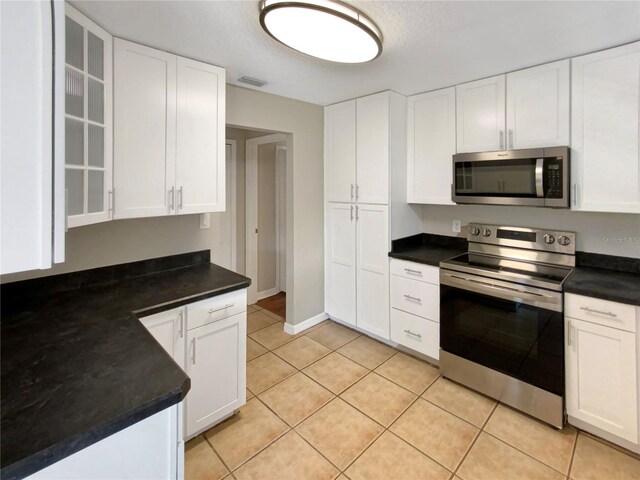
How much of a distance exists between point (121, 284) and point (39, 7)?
1.70 metres

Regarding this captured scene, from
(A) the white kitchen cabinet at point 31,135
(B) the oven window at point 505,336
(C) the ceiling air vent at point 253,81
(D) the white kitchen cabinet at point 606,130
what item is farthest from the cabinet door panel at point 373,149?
(A) the white kitchen cabinet at point 31,135

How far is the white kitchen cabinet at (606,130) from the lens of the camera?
1919 mm

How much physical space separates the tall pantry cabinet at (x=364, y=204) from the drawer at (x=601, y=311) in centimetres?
137

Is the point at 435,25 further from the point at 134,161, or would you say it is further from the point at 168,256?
the point at 168,256

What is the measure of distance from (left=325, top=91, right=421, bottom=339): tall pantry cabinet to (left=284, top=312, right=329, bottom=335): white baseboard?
16 cm

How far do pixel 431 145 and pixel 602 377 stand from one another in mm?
2003

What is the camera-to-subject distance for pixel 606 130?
2.00 meters

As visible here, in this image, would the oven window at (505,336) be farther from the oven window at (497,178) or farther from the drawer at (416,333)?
the oven window at (497,178)

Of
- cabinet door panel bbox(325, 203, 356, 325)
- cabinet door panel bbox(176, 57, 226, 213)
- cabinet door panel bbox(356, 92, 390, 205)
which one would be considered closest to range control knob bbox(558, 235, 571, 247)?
cabinet door panel bbox(356, 92, 390, 205)

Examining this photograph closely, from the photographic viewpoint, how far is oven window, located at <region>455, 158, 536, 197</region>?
2264 mm

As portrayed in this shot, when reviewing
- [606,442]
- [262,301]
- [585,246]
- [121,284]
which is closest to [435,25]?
[585,246]

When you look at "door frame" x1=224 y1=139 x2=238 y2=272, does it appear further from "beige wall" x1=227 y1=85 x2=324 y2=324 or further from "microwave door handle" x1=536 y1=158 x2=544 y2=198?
"microwave door handle" x1=536 y1=158 x2=544 y2=198

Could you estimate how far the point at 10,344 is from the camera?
1271mm

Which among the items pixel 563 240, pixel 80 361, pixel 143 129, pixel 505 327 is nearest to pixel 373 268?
pixel 505 327
